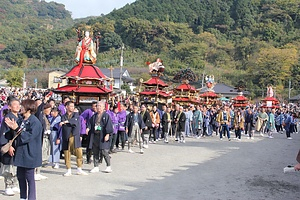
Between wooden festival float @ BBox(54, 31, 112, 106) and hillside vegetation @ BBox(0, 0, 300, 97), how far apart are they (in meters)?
50.5

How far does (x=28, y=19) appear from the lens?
417 ft

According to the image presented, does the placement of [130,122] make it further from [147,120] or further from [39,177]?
[39,177]

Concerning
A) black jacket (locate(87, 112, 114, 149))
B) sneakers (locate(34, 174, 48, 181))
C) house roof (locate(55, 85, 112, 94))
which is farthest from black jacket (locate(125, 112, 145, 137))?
sneakers (locate(34, 174, 48, 181))

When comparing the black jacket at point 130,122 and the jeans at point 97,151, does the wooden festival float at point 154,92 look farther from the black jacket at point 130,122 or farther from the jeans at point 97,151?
the jeans at point 97,151

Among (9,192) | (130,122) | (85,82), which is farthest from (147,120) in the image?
(9,192)

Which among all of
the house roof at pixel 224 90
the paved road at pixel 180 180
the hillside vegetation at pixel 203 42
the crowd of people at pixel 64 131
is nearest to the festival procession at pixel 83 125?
the crowd of people at pixel 64 131

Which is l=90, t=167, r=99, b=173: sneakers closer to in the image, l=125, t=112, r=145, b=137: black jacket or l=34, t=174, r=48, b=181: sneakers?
l=34, t=174, r=48, b=181: sneakers

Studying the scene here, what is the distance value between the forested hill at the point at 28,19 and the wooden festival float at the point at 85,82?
8155cm

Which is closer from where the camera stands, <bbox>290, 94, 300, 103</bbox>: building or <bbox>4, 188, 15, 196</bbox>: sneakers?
<bbox>4, 188, 15, 196</bbox>: sneakers

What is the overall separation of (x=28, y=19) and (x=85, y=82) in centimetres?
12255

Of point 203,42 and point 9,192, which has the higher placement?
point 203,42

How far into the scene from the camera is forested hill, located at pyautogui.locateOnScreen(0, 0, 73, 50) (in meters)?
103

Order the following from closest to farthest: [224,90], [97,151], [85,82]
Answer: [97,151] → [85,82] → [224,90]

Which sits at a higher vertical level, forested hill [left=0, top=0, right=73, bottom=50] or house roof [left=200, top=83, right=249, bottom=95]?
forested hill [left=0, top=0, right=73, bottom=50]
